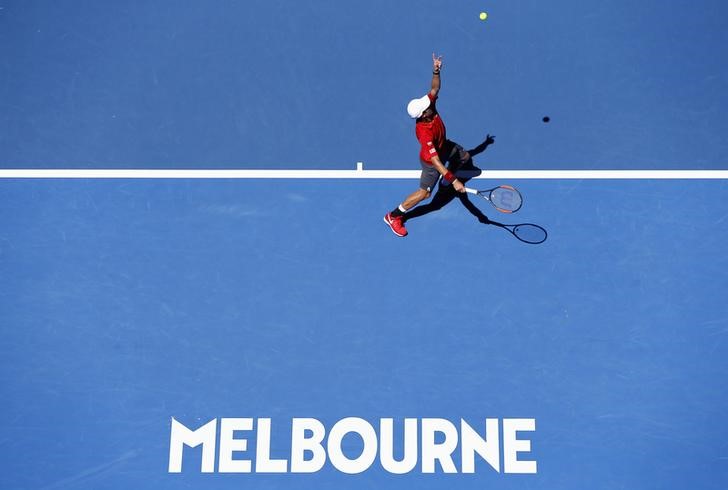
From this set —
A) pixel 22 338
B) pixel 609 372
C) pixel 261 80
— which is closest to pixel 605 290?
pixel 609 372

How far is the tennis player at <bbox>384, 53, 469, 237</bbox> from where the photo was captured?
10.5 meters

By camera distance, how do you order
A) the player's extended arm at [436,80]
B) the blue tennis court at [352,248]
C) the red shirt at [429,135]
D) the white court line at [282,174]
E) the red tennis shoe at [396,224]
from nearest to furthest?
the blue tennis court at [352,248]
the red shirt at [429,135]
the player's extended arm at [436,80]
the red tennis shoe at [396,224]
the white court line at [282,174]

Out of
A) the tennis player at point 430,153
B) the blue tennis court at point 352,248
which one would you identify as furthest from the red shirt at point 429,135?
the blue tennis court at point 352,248

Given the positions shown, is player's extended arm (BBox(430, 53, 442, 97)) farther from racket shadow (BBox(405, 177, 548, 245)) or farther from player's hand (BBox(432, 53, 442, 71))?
racket shadow (BBox(405, 177, 548, 245))

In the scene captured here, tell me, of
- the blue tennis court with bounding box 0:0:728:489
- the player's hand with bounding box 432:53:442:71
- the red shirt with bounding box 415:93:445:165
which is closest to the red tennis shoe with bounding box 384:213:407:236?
the blue tennis court with bounding box 0:0:728:489

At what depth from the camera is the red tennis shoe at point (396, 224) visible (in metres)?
11.1

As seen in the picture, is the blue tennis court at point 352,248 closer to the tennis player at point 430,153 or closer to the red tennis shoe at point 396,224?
the red tennis shoe at point 396,224

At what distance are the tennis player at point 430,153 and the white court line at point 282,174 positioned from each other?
0.49 meters

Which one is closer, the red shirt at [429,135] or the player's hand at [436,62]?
the red shirt at [429,135]

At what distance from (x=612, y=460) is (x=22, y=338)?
7329 millimetres

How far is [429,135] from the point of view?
10.6 metres

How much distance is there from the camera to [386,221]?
36.7 feet

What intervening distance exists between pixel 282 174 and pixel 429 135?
210cm

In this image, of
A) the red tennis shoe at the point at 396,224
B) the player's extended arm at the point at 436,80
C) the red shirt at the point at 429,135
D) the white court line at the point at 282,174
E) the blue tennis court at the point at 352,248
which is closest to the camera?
the blue tennis court at the point at 352,248
